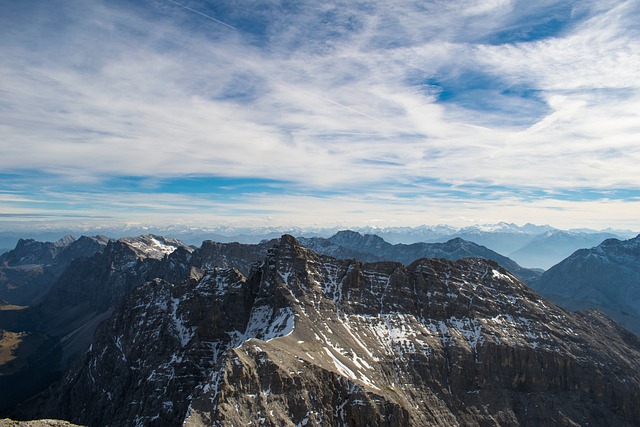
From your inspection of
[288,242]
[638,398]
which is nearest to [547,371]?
[638,398]

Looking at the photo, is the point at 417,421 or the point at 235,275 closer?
the point at 417,421

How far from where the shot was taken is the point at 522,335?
17250 centimetres

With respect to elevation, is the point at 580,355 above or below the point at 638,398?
above

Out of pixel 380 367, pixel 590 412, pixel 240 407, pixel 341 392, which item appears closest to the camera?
pixel 240 407

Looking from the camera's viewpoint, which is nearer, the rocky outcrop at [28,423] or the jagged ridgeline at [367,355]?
the rocky outcrop at [28,423]

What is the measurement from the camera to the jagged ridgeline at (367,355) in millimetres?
113938

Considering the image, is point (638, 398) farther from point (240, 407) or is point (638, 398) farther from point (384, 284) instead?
point (240, 407)

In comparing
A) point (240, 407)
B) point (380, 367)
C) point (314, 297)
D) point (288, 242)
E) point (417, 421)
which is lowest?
point (417, 421)

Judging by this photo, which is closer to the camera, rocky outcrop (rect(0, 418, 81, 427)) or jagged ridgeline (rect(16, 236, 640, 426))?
rocky outcrop (rect(0, 418, 81, 427))

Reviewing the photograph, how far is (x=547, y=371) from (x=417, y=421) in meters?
70.8

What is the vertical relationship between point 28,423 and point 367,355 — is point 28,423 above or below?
above

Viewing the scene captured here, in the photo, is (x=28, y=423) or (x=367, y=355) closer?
(x=28, y=423)

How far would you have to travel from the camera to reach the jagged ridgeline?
114 m

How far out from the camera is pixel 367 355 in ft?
481
